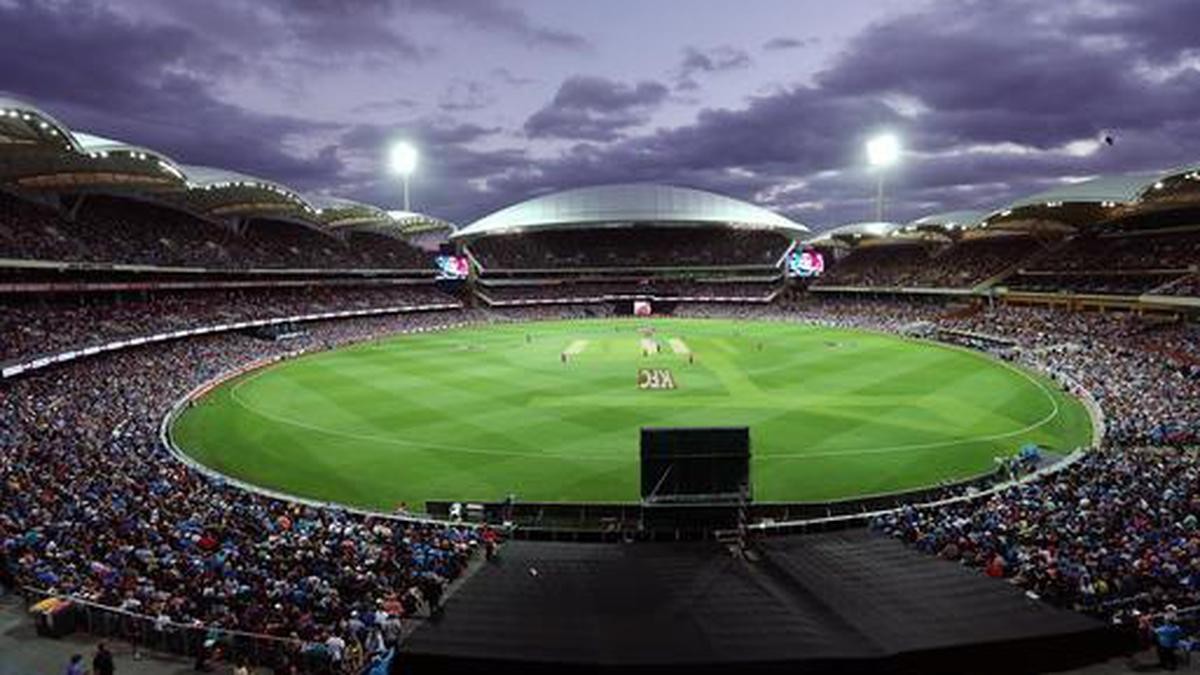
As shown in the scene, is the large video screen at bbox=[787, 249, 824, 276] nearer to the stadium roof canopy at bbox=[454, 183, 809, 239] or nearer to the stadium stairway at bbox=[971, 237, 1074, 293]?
the stadium roof canopy at bbox=[454, 183, 809, 239]

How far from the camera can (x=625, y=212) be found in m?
112

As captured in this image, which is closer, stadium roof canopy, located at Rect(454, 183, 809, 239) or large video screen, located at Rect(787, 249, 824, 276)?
large video screen, located at Rect(787, 249, 824, 276)

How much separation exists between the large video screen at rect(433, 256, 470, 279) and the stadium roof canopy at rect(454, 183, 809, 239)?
1047cm

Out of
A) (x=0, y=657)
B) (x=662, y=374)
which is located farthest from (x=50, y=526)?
(x=662, y=374)

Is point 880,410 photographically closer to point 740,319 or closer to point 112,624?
point 112,624

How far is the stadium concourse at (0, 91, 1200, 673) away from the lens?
1415 centimetres

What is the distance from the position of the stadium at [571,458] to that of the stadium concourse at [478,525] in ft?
0.39

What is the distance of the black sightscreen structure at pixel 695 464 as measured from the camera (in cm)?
2034

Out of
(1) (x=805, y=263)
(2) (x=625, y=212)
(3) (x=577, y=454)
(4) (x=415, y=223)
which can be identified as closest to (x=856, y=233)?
(1) (x=805, y=263)

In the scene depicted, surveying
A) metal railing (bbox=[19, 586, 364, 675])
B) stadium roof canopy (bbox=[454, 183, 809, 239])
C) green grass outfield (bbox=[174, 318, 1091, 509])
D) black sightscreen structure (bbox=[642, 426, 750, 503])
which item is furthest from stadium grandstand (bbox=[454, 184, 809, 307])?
metal railing (bbox=[19, 586, 364, 675])

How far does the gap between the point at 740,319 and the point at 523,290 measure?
108 ft

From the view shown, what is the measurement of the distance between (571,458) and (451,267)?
249 ft

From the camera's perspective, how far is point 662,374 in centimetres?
4944

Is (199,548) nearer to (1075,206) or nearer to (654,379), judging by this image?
(654,379)
